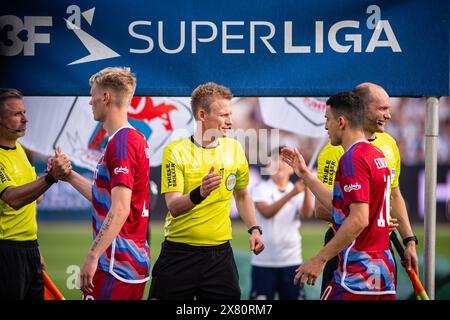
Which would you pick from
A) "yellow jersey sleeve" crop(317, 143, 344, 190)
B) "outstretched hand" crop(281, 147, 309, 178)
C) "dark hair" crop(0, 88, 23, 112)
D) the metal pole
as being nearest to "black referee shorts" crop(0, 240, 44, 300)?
"dark hair" crop(0, 88, 23, 112)

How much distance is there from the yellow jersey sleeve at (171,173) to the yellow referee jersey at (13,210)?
110 cm

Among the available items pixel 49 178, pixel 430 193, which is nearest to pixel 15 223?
pixel 49 178

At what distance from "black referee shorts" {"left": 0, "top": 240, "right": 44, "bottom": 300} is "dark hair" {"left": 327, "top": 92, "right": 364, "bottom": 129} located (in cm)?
249

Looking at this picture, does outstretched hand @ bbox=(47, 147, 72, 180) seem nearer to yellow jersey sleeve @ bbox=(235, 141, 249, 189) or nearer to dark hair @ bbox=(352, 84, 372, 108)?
yellow jersey sleeve @ bbox=(235, 141, 249, 189)

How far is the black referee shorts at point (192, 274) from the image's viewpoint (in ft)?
16.8

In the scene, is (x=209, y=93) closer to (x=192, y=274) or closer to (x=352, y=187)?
(x=192, y=274)

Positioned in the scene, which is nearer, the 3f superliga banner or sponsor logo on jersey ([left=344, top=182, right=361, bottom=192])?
sponsor logo on jersey ([left=344, top=182, right=361, bottom=192])

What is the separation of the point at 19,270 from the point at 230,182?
1.66 m

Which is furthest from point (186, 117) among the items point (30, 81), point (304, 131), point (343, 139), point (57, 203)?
point (343, 139)

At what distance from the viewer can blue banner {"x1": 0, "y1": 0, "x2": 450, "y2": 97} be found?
512cm

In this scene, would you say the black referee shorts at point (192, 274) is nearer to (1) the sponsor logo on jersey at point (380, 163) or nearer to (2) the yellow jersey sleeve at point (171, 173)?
(2) the yellow jersey sleeve at point (171, 173)

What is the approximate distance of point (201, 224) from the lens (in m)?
5.15
